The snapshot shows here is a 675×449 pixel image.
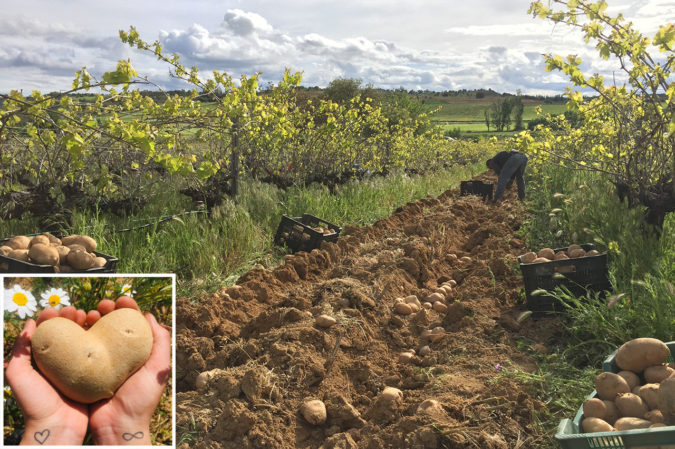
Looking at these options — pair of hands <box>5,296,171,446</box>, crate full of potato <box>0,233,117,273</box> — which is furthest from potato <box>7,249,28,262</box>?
pair of hands <box>5,296,171,446</box>

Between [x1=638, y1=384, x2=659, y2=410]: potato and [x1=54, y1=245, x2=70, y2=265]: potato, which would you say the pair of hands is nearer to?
[x1=638, y1=384, x2=659, y2=410]: potato

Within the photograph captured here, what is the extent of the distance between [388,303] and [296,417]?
166 centimetres

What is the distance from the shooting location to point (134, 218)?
5875 millimetres

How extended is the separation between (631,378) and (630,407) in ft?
0.80

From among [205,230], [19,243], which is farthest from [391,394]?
[205,230]

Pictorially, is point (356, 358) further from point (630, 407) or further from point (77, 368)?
point (77, 368)

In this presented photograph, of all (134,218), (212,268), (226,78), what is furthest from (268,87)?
(212,268)

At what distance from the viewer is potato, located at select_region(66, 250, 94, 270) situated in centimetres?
370

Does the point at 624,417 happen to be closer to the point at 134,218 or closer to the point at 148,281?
the point at 148,281

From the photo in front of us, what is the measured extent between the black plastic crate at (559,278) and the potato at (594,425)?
2003 mm

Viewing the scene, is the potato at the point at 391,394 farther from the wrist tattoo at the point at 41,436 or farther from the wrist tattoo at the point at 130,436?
the wrist tattoo at the point at 41,436

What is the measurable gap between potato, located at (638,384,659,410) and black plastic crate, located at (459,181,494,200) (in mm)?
8711

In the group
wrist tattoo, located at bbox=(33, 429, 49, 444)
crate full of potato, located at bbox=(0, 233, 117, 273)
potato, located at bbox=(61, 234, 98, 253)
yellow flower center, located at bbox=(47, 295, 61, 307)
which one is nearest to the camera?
wrist tattoo, located at bbox=(33, 429, 49, 444)

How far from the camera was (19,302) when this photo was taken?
5.38 feet
